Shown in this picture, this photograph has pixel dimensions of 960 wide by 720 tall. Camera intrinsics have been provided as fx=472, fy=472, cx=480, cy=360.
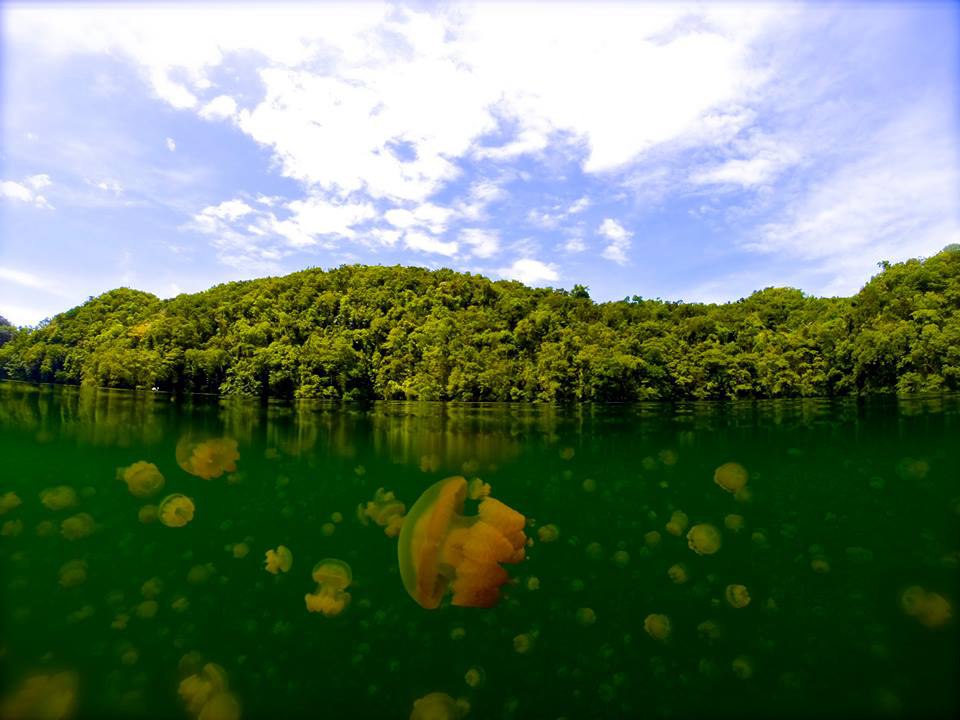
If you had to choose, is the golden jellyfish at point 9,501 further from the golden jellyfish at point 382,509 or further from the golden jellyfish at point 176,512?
the golden jellyfish at point 382,509

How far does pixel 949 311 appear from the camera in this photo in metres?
→ 33.7

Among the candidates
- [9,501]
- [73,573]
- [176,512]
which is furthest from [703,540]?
[9,501]

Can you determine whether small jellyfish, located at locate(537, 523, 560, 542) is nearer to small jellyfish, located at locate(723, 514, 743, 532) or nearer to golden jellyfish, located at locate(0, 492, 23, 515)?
small jellyfish, located at locate(723, 514, 743, 532)

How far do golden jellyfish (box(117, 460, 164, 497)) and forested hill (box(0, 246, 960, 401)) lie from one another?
8.10 metres

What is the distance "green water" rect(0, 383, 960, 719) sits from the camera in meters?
12.1

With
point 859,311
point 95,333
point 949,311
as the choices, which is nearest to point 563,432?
point 859,311

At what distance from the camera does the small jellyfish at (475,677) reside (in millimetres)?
10516

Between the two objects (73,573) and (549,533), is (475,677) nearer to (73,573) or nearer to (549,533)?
(549,533)

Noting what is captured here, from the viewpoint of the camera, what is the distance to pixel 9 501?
25422 mm

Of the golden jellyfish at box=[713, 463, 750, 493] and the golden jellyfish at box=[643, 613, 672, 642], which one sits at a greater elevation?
the golden jellyfish at box=[713, 463, 750, 493]

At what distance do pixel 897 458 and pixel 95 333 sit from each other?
51757 millimetres

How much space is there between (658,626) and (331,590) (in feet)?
34.6

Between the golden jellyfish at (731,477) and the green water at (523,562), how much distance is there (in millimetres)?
505

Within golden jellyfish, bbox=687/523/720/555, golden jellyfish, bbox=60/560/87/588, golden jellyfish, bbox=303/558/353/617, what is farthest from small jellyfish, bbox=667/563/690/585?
golden jellyfish, bbox=60/560/87/588
